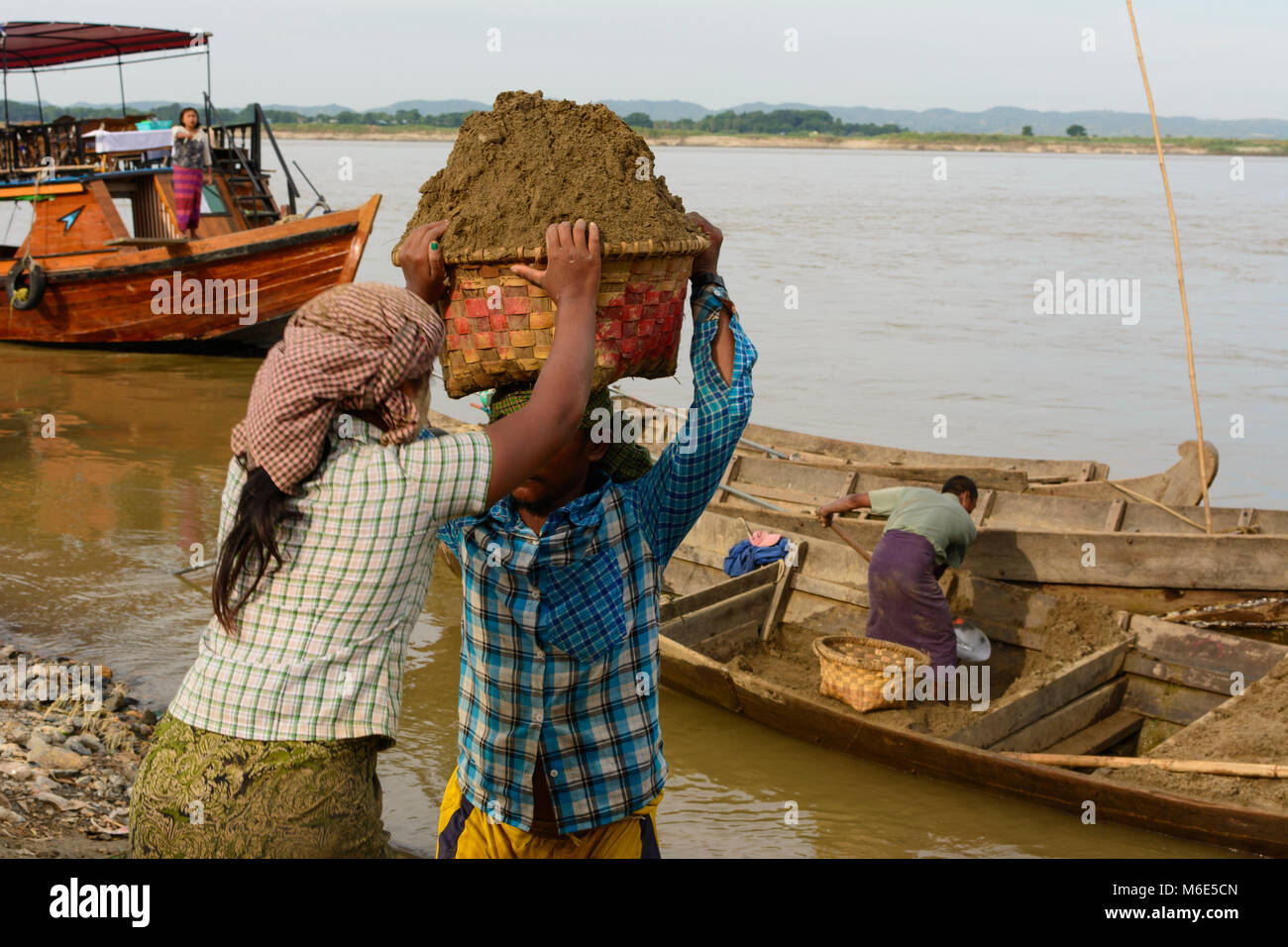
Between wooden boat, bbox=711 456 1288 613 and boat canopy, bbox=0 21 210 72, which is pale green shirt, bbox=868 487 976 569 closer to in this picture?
wooden boat, bbox=711 456 1288 613

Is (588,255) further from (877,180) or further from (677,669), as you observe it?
(877,180)

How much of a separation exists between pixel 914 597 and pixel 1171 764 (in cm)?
127

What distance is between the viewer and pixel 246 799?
157 cm

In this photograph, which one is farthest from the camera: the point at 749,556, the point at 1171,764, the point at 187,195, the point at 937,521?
the point at 187,195

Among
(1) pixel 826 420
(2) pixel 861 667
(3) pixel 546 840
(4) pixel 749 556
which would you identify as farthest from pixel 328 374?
(1) pixel 826 420

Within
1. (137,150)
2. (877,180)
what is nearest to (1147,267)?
(137,150)

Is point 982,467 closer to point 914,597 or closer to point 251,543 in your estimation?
point 914,597

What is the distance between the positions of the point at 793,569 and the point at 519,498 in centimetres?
460

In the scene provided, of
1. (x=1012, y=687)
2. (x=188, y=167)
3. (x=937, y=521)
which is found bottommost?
(x=1012, y=687)

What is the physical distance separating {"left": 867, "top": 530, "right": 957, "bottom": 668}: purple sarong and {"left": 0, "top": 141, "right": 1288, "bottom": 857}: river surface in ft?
2.12

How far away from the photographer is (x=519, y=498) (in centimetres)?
199

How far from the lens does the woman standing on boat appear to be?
43.4 feet

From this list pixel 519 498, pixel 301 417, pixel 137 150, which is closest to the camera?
pixel 301 417

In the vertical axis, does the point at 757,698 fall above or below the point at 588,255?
below
